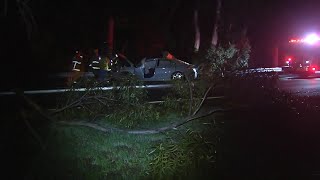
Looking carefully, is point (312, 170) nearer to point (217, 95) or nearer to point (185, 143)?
point (185, 143)

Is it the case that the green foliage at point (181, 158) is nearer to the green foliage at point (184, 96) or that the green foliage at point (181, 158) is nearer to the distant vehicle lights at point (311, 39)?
the green foliage at point (184, 96)

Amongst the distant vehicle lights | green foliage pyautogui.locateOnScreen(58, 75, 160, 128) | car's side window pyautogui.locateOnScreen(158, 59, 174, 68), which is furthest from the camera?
the distant vehicle lights

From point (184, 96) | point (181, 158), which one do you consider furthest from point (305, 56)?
point (181, 158)

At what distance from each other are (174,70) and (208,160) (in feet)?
46.5

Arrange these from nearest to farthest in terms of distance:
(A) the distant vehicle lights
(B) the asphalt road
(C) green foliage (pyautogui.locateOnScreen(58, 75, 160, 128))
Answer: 1. (C) green foliage (pyautogui.locateOnScreen(58, 75, 160, 128))
2. (B) the asphalt road
3. (A) the distant vehicle lights

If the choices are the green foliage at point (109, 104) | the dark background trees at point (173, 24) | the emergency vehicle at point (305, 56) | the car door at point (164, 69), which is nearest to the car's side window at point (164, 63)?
the car door at point (164, 69)

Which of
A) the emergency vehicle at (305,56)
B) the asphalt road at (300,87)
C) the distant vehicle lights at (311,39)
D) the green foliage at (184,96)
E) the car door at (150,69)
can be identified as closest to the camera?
the green foliage at (184,96)

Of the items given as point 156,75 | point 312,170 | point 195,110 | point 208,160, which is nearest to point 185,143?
point 208,160

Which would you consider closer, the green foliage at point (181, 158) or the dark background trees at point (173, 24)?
the green foliage at point (181, 158)

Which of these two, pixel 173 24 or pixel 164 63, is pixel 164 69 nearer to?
pixel 164 63

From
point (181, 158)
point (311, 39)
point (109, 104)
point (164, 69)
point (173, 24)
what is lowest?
point (181, 158)

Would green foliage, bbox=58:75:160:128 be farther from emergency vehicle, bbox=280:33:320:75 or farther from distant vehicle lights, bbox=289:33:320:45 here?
distant vehicle lights, bbox=289:33:320:45

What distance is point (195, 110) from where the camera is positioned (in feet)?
24.2

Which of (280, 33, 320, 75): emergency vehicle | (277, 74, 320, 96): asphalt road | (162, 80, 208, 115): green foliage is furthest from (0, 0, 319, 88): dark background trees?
(162, 80, 208, 115): green foliage
